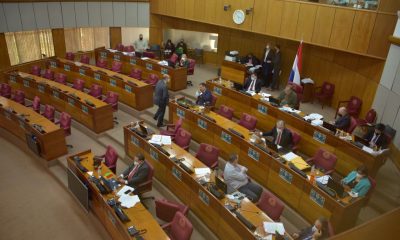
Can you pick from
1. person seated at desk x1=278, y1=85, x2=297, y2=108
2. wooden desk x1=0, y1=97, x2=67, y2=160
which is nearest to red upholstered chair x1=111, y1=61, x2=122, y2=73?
wooden desk x1=0, y1=97, x2=67, y2=160

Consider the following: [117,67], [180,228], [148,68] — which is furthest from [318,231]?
[117,67]

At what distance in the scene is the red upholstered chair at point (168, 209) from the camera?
213 inches

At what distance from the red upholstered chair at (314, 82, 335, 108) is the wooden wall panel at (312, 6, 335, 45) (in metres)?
1.68

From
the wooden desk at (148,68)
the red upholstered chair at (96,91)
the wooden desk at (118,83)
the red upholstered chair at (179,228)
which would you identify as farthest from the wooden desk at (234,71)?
the red upholstered chair at (179,228)

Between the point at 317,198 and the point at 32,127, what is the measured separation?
693 centimetres

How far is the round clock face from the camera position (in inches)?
476

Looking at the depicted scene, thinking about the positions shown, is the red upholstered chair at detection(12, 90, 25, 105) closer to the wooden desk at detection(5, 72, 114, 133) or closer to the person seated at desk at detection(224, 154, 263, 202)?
the wooden desk at detection(5, 72, 114, 133)

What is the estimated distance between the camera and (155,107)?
1067 cm

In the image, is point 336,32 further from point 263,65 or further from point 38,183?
point 38,183

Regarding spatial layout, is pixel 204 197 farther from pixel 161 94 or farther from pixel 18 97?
pixel 18 97

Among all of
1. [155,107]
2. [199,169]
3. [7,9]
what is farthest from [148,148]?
[7,9]

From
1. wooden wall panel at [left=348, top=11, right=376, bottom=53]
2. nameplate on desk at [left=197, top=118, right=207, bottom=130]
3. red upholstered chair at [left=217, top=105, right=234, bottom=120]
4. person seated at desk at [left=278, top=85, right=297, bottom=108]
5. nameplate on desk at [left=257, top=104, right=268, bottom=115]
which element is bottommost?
nameplate on desk at [left=197, top=118, right=207, bottom=130]

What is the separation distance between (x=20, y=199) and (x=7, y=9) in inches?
344

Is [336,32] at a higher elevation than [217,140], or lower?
higher
